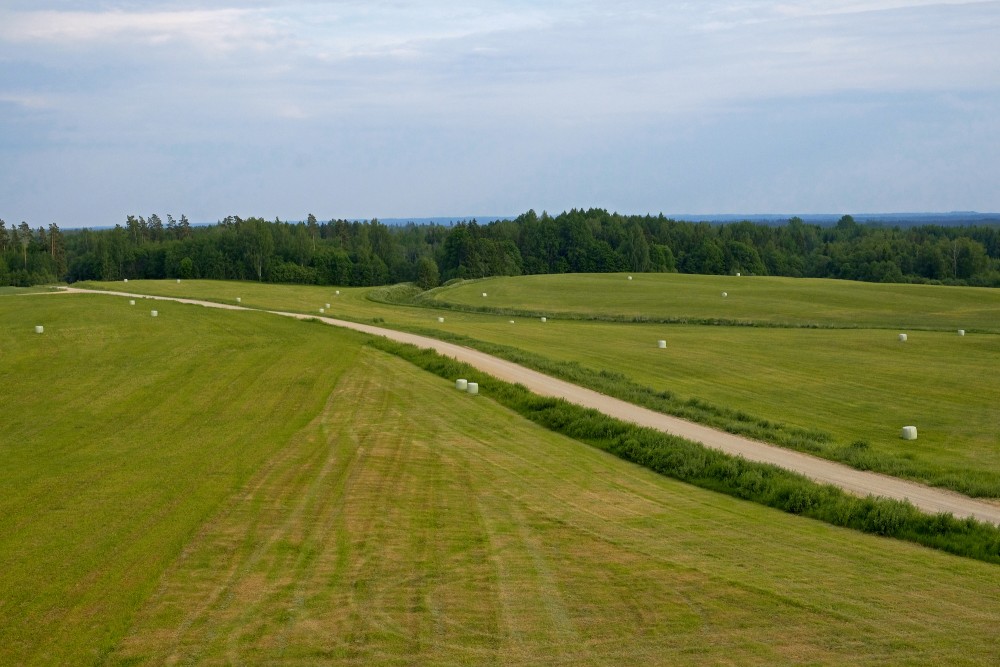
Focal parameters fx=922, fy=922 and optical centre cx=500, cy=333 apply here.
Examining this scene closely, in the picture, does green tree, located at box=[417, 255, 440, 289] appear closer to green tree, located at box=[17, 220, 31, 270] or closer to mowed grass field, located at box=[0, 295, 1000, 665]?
green tree, located at box=[17, 220, 31, 270]

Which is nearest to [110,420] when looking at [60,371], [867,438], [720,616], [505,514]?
[60,371]

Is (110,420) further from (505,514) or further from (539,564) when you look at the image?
(539,564)

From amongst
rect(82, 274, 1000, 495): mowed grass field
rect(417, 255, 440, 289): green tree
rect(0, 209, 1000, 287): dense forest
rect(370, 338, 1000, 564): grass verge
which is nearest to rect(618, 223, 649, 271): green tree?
rect(0, 209, 1000, 287): dense forest

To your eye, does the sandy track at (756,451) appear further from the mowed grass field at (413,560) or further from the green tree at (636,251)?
the green tree at (636,251)

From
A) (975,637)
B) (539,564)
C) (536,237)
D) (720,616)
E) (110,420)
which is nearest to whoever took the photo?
(975,637)

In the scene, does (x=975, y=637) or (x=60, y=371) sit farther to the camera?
(x=60, y=371)

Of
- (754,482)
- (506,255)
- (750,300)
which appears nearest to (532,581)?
(754,482)

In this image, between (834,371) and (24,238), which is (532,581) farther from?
(24,238)
